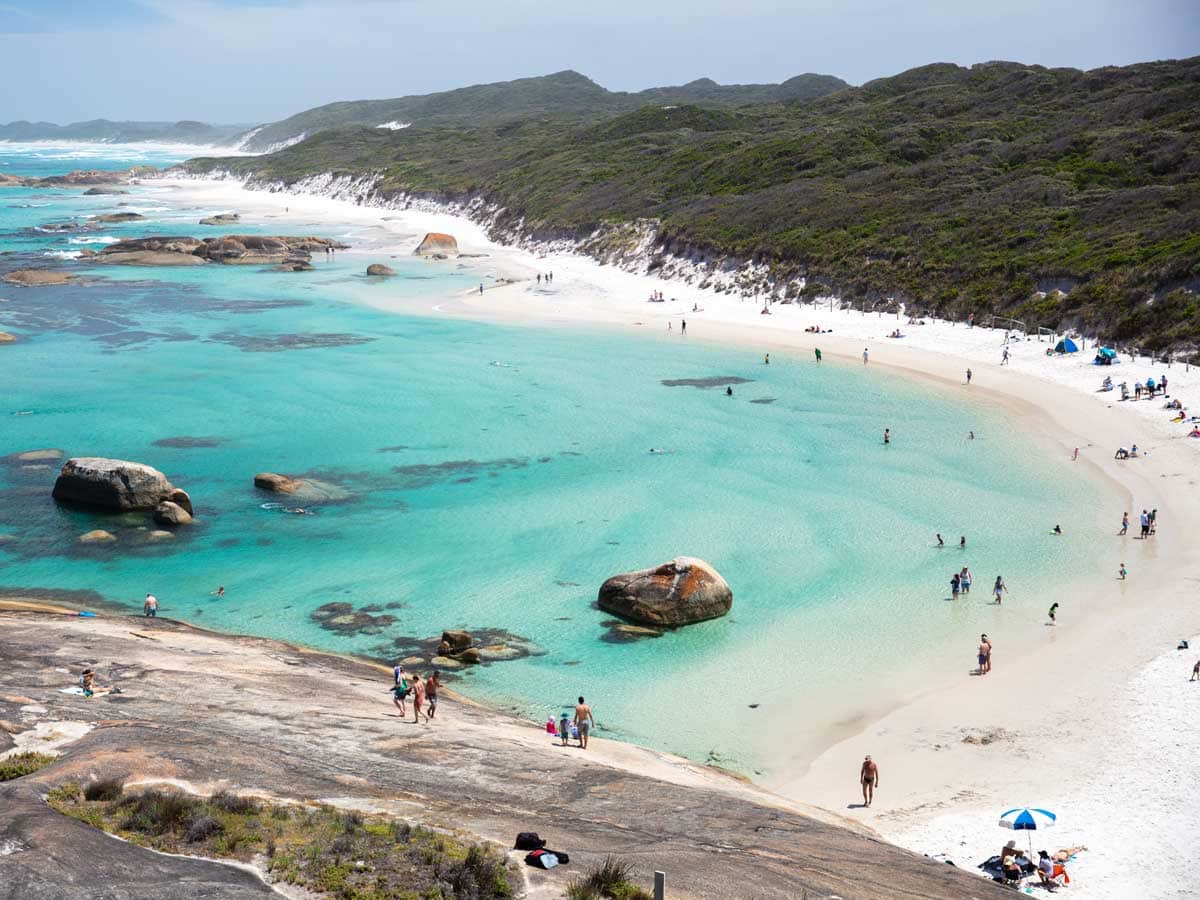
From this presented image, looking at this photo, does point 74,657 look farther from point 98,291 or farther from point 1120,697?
point 98,291

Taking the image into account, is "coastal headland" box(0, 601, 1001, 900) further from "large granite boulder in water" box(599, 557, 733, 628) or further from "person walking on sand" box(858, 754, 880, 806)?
"large granite boulder in water" box(599, 557, 733, 628)

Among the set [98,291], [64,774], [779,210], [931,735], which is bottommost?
[931,735]

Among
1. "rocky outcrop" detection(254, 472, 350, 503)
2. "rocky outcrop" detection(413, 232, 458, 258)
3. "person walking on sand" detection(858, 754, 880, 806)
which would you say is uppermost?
"rocky outcrop" detection(413, 232, 458, 258)

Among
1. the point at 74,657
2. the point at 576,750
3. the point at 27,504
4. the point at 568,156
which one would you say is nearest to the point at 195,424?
the point at 27,504

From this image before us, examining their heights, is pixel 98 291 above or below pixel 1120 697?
above

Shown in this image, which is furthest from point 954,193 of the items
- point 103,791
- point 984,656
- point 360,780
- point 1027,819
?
point 103,791

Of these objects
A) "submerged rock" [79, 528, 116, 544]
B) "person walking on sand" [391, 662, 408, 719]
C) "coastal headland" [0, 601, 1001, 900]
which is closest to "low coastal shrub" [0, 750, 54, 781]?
"coastal headland" [0, 601, 1001, 900]
